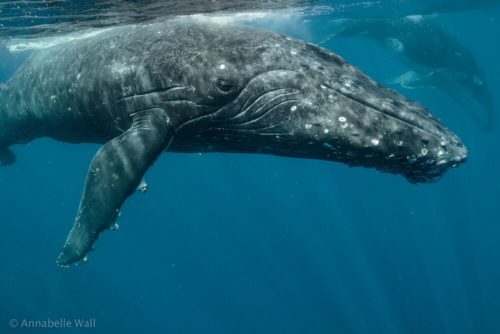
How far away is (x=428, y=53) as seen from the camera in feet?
92.6

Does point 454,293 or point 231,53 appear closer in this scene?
point 231,53

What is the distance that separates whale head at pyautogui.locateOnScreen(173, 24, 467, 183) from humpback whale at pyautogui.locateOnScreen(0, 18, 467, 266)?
15 mm

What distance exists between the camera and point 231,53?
661 cm

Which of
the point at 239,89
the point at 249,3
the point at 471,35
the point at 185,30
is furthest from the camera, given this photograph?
the point at 471,35

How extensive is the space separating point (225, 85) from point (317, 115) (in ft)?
5.00

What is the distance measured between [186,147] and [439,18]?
35.4 metres

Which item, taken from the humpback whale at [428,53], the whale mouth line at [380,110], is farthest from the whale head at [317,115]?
the humpback whale at [428,53]

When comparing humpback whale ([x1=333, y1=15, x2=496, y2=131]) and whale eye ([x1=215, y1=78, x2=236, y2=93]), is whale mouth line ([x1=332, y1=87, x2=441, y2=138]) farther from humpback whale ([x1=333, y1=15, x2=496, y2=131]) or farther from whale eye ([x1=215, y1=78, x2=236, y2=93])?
humpback whale ([x1=333, y1=15, x2=496, y2=131])

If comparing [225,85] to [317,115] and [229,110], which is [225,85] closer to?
[229,110]

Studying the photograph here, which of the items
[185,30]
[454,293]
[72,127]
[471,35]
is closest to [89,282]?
[454,293]

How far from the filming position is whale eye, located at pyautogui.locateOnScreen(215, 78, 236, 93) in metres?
6.48

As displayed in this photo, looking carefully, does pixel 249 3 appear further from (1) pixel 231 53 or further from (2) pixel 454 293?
(2) pixel 454 293

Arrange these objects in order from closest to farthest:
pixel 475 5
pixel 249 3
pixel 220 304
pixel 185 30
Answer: pixel 185 30
pixel 249 3
pixel 475 5
pixel 220 304

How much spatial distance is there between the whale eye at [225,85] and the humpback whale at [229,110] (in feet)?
0.05
